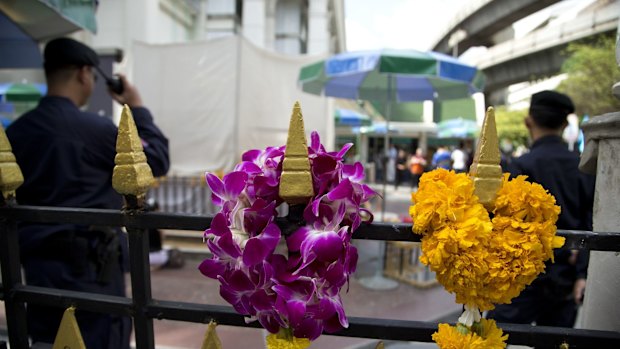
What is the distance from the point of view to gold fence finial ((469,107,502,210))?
94 cm

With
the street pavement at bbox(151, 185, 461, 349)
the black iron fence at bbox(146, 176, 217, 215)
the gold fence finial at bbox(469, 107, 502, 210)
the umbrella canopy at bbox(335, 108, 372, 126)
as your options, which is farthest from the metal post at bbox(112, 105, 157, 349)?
the umbrella canopy at bbox(335, 108, 372, 126)

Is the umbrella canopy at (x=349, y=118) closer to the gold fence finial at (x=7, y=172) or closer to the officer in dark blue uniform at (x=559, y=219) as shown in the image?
the officer in dark blue uniform at (x=559, y=219)

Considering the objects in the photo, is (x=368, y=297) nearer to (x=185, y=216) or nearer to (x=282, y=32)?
(x=185, y=216)

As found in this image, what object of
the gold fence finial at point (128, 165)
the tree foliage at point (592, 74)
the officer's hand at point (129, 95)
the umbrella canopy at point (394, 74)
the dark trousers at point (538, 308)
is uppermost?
the tree foliage at point (592, 74)

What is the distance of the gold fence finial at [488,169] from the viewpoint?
0.94 metres

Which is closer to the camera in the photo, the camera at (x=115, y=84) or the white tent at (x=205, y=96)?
the camera at (x=115, y=84)

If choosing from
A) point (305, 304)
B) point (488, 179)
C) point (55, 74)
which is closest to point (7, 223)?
point (55, 74)

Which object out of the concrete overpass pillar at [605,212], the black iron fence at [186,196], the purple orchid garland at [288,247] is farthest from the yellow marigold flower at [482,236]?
the black iron fence at [186,196]

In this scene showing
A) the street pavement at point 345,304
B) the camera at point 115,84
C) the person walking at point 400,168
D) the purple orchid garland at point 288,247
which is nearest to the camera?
the purple orchid garland at point 288,247

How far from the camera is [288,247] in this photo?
915 millimetres

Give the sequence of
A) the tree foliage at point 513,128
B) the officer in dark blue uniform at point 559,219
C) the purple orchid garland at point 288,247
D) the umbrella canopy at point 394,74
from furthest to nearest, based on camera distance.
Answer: the tree foliage at point 513,128, the umbrella canopy at point 394,74, the officer in dark blue uniform at point 559,219, the purple orchid garland at point 288,247

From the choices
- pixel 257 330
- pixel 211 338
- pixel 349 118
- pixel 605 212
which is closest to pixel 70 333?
pixel 211 338

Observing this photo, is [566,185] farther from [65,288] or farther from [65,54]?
[65,54]

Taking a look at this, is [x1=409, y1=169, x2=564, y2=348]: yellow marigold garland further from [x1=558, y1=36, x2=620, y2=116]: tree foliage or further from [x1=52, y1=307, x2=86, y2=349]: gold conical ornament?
[x1=558, y1=36, x2=620, y2=116]: tree foliage
